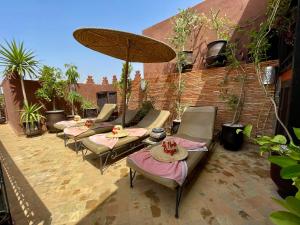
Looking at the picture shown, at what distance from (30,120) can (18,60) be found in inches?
77.1

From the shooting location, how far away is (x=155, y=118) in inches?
173

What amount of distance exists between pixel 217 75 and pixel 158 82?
2086mm

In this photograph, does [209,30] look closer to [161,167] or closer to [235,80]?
[235,80]

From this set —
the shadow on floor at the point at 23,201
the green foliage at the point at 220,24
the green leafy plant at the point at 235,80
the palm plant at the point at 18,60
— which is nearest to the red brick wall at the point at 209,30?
the green foliage at the point at 220,24

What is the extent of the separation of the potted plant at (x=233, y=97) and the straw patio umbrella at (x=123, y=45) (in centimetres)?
150

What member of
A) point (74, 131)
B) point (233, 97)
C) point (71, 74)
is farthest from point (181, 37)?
point (71, 74)

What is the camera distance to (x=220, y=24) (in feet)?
15.2

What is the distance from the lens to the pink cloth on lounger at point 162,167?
1.84m

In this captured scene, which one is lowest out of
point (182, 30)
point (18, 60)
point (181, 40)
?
point (18, 60)

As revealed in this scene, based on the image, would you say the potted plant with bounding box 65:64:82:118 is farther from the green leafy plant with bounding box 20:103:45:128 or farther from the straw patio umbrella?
the straw patio umbrella

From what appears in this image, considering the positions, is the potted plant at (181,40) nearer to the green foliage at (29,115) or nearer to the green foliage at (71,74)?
the green foliage at (71,74)

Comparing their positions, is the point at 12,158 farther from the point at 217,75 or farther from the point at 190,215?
the point at 217,75

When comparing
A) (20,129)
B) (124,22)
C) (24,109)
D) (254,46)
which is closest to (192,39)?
(124,22)

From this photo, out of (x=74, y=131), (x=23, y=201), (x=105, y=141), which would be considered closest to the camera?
(x=23, y=201)
